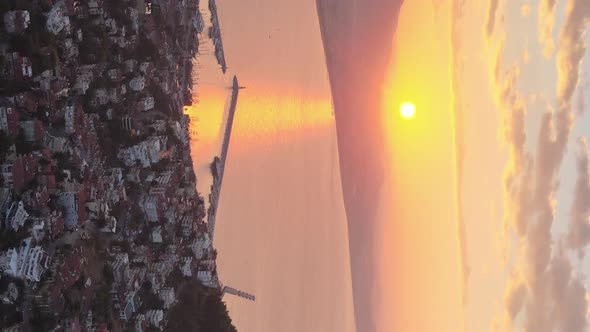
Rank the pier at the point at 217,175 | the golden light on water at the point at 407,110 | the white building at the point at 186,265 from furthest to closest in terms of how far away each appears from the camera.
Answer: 1. the golden light on water at the point at 407,110
2. the pier at the point at 217,175
3. the white building at the point at 186,265

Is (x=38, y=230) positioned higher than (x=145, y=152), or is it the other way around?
(x=145, y=152)

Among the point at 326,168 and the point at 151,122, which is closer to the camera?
the point at 151,122

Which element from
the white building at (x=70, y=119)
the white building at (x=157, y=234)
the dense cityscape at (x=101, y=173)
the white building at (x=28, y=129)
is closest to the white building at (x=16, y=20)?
the dense cityscape at (x=101, y=173)

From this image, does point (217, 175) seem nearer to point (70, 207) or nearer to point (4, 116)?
point (70, 207)

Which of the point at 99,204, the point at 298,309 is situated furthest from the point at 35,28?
the point at 298,309

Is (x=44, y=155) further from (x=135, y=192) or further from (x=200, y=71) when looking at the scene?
(x=200, y=71)

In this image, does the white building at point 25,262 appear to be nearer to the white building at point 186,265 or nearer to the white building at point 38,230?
the white building at point 38,230

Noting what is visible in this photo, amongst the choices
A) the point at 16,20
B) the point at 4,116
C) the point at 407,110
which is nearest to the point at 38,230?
the point at 4,116
